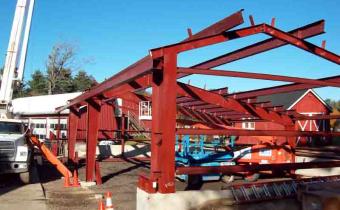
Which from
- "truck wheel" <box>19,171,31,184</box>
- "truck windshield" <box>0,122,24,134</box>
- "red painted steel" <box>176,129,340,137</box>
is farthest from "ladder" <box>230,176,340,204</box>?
"truck windshield" <box>0,122,24,134</box>

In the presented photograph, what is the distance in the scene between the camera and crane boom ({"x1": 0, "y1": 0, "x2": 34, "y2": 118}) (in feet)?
58.5

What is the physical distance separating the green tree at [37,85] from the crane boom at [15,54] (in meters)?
62.7

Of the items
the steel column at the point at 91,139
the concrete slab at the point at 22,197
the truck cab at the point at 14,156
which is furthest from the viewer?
the steel column at the point at 91,139

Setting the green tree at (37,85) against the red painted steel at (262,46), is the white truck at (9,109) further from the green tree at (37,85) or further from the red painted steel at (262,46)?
the green tree at (37,85)

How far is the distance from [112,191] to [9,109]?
22.9 ft

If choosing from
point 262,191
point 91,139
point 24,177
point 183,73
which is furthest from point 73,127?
point 262,191

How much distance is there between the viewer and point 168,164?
8.40 m

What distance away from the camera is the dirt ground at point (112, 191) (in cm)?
992

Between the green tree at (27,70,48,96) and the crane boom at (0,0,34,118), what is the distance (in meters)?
62.7


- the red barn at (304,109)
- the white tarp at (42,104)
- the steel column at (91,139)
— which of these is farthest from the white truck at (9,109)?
the red barn at (304,109)

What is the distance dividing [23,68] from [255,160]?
433 inches

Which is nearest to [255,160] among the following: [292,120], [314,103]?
[292,120]

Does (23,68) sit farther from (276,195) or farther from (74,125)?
(276,195)

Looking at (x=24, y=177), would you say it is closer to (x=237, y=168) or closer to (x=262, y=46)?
(x=237, y=168)
